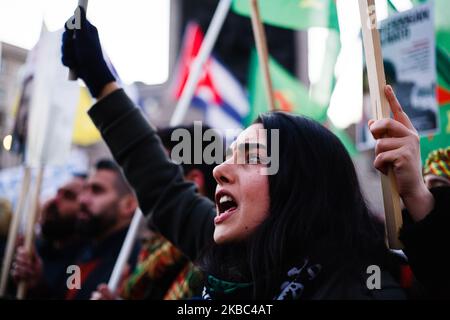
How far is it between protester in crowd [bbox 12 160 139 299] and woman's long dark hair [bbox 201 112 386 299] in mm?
1512

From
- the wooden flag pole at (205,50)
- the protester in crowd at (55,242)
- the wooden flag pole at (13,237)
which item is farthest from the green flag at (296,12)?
the protester in crowd at (55,242)

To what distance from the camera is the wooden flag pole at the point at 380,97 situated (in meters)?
1.16

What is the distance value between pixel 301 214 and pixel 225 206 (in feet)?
0.63

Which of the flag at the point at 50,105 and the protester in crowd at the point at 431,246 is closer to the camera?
the protester in crowd at the point at 431,246

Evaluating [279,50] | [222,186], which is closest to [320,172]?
[222,186]

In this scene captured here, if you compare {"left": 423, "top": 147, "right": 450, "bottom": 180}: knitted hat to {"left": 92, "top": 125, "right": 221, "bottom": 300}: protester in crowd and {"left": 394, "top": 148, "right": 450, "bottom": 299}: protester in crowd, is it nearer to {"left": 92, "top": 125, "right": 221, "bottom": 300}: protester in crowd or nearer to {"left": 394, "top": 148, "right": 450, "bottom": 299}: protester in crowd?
{"left": 394, "top": 148, "right": 450, "bottom": 299}: protester in crowd

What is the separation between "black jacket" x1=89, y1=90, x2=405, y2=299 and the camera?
5.11 feet

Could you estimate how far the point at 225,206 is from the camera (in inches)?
51.1

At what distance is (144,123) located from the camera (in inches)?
64.4

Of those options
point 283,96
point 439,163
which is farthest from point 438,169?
point 283,96

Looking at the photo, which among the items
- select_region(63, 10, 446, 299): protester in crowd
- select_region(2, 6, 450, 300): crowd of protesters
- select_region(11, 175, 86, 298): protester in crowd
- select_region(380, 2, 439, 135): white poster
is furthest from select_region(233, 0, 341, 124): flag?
select_region(11, 175, 86, 298): protester in crowd

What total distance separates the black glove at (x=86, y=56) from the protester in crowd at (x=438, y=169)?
0.99 m

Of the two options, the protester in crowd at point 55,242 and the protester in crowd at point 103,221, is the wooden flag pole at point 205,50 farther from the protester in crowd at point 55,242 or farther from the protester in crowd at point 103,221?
the protester in crowd at point 55,242
